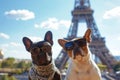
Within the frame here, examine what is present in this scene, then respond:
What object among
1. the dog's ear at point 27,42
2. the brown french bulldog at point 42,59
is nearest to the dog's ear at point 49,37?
the brown french bulldog at point 42,59

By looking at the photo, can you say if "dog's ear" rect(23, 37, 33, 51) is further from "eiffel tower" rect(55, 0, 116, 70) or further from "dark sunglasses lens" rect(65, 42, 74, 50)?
"eiffel tower" rect(55, 0, 116, 70)

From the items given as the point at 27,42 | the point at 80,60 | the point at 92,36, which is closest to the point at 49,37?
the point at 27,42

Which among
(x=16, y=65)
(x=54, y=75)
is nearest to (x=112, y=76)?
(x=16, y=65)

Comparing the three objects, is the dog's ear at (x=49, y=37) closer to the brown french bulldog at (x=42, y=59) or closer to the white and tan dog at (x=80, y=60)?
the brown french bulldog at (x=42, y=59)

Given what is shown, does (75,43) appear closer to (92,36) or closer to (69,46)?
(69,46)

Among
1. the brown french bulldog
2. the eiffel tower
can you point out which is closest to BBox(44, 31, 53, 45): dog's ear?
the brown french bulldog
